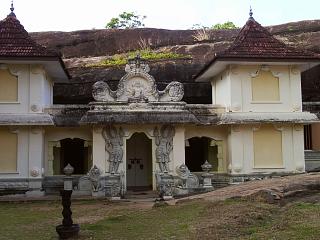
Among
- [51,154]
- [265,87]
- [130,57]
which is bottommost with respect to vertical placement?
[51,154]

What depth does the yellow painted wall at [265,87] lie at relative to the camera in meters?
18.7

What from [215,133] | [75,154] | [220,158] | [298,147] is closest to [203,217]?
[220,158]

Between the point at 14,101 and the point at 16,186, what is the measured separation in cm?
304

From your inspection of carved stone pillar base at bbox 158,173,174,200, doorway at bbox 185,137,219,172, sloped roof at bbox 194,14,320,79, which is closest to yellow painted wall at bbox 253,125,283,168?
sloped roof at bbox 194,14,320,79

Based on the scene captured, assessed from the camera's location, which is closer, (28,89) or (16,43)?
(28,89)

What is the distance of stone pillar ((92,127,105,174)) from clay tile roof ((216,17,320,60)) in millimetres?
5115

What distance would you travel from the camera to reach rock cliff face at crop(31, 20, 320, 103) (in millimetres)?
23156

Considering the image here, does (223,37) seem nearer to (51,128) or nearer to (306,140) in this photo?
(306,140)

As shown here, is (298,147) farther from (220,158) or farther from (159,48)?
(159,48)

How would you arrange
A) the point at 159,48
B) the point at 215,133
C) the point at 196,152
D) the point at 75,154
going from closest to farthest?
the point at 215,133, the point at 75,154, the point at 196,152, the point at 159,48

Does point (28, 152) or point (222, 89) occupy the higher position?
point (222, 89)

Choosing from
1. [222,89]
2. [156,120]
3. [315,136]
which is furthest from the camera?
[315,136]

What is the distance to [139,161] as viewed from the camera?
20.3 m

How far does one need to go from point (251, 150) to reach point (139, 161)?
187 inches
